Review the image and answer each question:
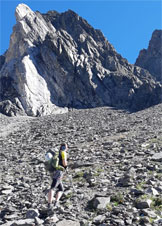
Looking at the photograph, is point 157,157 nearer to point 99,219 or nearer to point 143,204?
point 143,204

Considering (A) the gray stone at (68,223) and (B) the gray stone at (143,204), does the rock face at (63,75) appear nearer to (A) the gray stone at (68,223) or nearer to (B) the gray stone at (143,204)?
(B) the gray stone at (143,204)

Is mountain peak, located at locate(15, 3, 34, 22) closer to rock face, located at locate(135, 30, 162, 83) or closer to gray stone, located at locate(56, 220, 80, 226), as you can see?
rock face, located at locate(135, 30, 162, 83)

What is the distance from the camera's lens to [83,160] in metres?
16.4

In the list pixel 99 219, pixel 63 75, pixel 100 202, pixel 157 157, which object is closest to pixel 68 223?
pixel 99 219

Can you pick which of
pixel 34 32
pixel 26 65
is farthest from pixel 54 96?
pixel 34 32

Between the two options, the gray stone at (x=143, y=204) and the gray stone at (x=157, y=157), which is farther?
the gray stone at (x=157, y=157)

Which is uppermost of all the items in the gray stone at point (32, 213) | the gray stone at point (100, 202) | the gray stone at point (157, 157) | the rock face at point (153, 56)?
the rock face at point (153, 56)

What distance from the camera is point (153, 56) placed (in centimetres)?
12006

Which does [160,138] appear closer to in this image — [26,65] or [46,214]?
[46,214]

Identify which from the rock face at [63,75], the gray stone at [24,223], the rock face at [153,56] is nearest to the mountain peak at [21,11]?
the rock face at [63,75]

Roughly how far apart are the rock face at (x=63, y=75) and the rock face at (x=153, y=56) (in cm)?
2921

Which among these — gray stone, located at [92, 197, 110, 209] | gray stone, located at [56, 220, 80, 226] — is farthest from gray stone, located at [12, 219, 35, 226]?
gray stone, located at [92, 197, 110, 209]

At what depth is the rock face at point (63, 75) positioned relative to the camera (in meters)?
67.9

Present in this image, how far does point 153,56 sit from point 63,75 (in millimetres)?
61017
